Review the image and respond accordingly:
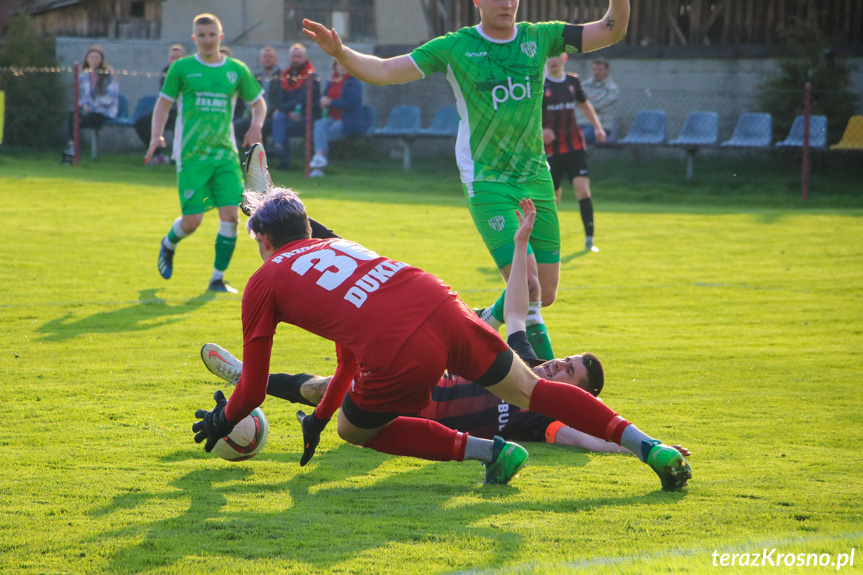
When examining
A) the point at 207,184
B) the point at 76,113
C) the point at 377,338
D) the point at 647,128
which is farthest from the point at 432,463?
the point at 76,113

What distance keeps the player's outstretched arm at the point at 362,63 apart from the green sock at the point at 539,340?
1.60 meters

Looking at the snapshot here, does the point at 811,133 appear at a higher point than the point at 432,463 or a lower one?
higher

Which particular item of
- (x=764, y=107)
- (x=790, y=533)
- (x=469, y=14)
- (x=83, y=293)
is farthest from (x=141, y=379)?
(x=469, y=14)

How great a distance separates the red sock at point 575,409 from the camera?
13.1 ft

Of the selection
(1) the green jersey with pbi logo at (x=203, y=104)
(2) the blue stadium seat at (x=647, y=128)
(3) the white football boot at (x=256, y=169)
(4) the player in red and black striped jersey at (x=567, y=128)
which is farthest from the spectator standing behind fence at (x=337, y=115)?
(3) the white football boot at (x=256, y=169)

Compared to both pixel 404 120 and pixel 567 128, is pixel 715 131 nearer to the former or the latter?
pixel 404 120

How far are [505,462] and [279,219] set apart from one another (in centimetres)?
142

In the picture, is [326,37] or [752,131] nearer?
[326,37]

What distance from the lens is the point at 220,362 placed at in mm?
5371

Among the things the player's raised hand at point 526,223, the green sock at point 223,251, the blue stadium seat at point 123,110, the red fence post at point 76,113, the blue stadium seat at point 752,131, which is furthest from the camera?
the blue stadium seat at point 123,110

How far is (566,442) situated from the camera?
5.02m

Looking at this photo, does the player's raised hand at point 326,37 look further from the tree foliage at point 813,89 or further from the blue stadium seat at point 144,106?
the blue stadium seat at point 144,106

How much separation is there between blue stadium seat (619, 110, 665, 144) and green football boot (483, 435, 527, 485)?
16569 millimetres

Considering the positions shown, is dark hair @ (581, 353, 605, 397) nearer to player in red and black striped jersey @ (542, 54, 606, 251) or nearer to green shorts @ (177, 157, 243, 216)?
green shorts @ (177, 157, 243, 216)
